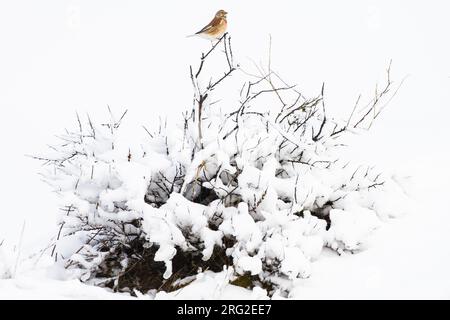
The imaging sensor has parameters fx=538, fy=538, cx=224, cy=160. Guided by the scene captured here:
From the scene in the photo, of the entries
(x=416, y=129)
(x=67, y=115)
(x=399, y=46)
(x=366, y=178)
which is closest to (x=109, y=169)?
(x=366, y=178)

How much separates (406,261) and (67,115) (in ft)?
25.5

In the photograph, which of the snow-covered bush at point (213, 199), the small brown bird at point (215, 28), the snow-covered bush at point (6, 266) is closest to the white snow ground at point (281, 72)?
the snow-covered bush at point (6, 266)

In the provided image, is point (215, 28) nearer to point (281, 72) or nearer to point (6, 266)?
point (6, 266)

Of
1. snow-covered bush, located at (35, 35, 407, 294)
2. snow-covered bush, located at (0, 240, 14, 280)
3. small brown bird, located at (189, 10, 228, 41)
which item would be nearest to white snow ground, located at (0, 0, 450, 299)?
snow-covered bush, located at (0, 240, 14, 280)

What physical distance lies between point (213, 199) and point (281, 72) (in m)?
5.69

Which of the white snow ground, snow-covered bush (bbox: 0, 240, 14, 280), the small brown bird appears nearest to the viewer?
the white snow ground

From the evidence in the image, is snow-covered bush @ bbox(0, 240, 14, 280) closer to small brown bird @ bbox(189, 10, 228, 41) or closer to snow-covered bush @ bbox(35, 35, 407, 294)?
snow-covered bush @ bbox(35, 35, 407, 294)

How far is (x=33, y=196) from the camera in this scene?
630cm

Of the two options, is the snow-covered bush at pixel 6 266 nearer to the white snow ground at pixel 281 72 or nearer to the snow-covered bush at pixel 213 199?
the white snow ground at pixel 281 72

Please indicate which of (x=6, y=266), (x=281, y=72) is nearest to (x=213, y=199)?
(x=6, y=266)

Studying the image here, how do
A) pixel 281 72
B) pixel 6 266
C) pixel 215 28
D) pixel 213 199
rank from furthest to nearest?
1. pixel 281 72
2. pixel 215 28
3. pixel 213 199
4. pixel 6 266

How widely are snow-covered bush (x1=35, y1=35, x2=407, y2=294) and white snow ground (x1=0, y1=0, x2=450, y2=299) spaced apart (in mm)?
168

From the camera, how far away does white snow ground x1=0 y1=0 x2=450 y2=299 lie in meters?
2.94

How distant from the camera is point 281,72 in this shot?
Answer: 888cm
